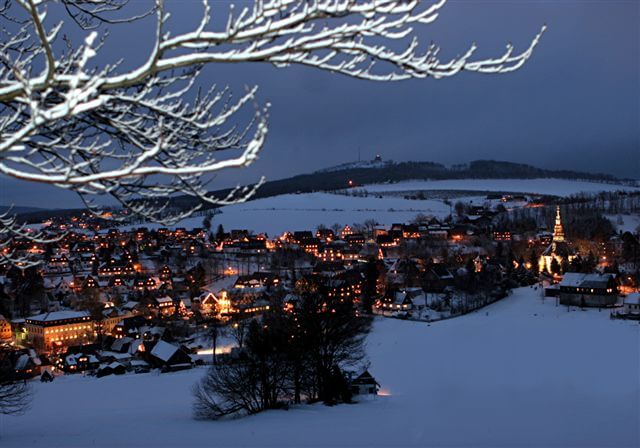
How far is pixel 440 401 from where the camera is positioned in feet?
41.2

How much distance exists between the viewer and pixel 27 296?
4516 centimetres

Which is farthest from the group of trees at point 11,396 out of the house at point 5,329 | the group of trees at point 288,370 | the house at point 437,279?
the house at point 437,279

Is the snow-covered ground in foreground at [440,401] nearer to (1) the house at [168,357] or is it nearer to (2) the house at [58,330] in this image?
(1) the house at [168,357]

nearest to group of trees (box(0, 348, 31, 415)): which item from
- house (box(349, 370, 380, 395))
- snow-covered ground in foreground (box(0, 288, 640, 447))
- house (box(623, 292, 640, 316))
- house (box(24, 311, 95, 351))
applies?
snow-covered ground in foreground (box(0, 288, 640, 447))

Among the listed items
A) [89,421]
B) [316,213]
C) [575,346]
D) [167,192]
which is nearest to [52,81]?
[167,192]

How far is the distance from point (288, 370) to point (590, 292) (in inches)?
1101

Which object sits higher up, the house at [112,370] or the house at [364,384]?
the house at [364,384]

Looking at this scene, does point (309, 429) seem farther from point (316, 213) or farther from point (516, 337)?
point (316, 213)

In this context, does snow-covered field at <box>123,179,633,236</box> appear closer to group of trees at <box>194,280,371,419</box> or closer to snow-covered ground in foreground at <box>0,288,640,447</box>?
snow-covered ground in foreground at <box>0,288,640,447</box>

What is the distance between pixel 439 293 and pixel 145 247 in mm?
46161

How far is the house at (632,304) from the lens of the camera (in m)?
31.3

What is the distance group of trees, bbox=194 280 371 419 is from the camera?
1335 cm

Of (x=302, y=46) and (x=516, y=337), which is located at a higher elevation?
(x=302, y=46)

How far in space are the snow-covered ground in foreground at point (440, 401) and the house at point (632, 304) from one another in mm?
2751
